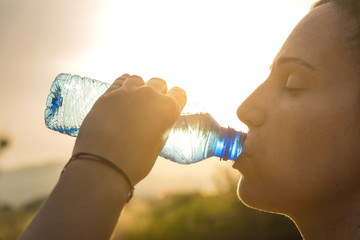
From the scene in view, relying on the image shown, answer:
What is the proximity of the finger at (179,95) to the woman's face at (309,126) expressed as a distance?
0.81 ft

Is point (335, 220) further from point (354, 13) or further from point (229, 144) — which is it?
point (354, 13)

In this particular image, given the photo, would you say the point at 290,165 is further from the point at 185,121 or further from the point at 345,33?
the point at 185,121

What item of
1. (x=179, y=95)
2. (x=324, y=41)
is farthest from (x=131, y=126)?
(x=324, y=41)

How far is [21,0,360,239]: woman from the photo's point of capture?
1136mm

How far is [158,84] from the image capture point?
130 centimetres

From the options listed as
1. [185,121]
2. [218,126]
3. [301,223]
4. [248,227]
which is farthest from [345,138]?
[248,227]

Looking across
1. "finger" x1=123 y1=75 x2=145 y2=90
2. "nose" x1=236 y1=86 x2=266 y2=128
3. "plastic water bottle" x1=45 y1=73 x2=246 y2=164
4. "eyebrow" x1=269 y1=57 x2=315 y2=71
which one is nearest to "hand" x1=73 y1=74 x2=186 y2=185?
"finger" x1=123 y1=75 x2=145 y2=90

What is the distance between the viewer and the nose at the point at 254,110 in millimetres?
1342

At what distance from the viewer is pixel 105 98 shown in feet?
4.06

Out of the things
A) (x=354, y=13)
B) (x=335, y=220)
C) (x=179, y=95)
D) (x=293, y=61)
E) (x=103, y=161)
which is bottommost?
(x=335, y=220)

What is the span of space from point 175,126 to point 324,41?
35.4 inches

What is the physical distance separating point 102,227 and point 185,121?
3.34 feet

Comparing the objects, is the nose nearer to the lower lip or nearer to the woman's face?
the woman's face

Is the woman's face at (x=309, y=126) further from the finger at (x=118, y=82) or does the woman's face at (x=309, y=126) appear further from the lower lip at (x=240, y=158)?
the finger at (x=118, y=82)
